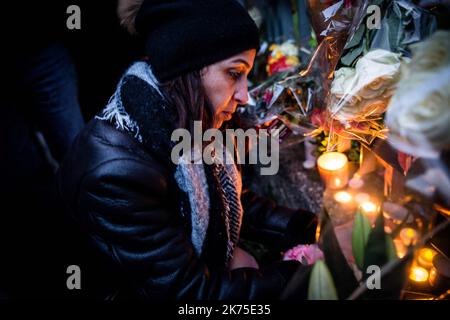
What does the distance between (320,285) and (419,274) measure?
2.38ft

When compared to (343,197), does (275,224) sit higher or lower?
lower

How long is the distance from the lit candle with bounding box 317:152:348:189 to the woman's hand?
0.67 metres

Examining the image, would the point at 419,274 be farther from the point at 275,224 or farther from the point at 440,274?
the point at 275,224

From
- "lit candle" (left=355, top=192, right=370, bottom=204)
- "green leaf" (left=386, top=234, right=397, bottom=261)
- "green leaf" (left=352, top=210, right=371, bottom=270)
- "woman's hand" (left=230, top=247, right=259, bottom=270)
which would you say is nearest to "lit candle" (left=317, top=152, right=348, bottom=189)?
"lit candle" (left=355, top=192, right=370, bottom=204)

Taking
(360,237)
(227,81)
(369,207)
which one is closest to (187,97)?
(227,81)

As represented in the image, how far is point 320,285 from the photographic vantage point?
648 mm

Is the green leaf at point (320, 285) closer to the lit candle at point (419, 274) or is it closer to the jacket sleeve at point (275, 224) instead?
the lit candle at point (419, 274)

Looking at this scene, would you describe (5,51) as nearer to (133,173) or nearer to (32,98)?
(32,98)

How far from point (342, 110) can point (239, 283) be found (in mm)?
811

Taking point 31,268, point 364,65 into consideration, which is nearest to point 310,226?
point 364,65

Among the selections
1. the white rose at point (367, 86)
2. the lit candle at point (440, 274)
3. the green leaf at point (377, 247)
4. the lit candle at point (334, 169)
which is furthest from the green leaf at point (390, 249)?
the lit candle at point (334, 169)

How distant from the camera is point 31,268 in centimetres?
250

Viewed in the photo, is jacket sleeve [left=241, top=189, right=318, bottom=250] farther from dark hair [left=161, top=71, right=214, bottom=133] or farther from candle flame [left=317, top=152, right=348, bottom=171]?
dark hair [left=161, top=71, right=214, bottom=133]

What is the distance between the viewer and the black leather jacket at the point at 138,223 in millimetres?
1235
